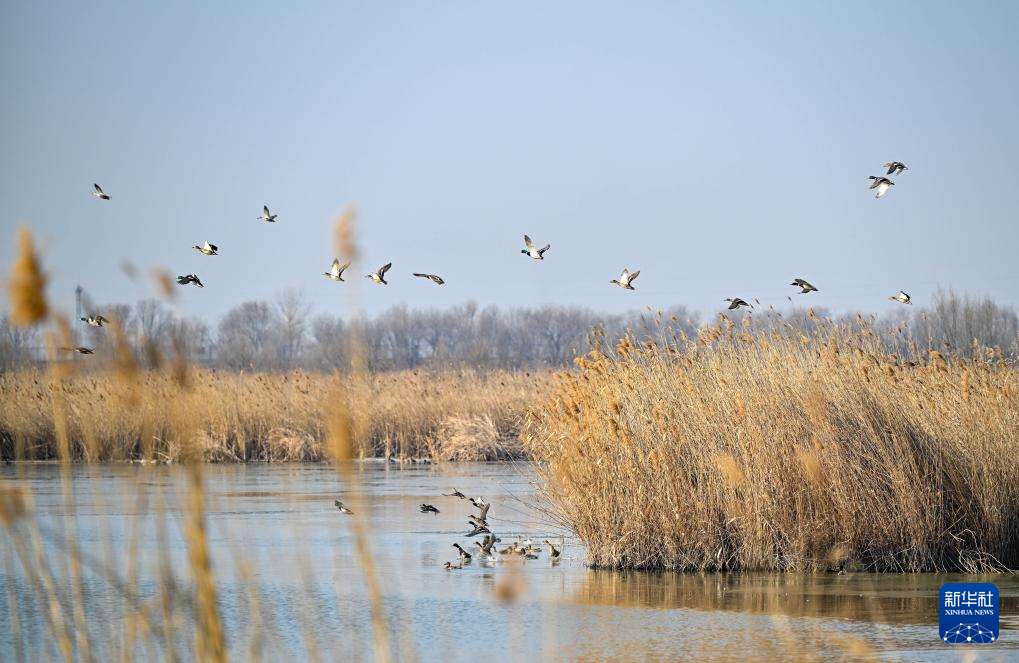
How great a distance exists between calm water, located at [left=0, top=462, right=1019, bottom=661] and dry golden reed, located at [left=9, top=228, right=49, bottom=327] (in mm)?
1487

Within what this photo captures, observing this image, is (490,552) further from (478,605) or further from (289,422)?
(289,422)

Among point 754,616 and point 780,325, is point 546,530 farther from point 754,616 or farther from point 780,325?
point 754,616

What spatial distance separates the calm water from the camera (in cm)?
824

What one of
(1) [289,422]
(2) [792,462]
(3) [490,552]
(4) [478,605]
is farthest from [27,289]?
(1) [289,422]

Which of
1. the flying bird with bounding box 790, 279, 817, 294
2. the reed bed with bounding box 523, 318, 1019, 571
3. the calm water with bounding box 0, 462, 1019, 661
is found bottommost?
the calm water with bounding box 0, 462, 1019, 661

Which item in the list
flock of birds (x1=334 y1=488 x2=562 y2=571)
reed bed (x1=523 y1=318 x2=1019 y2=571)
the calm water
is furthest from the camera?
flock of birds (x1=334 y1=488 x2=562 y2=571)

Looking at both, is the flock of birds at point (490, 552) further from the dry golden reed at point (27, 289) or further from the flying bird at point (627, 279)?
the dry golden reed at point (27, 289)

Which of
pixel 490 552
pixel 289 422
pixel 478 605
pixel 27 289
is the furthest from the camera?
pixel 289 422

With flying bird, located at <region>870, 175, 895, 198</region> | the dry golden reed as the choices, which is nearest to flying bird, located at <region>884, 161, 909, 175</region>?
flying bird, located at <region>870, 175, 895, 198</region>

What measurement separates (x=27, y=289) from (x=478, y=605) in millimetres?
7858

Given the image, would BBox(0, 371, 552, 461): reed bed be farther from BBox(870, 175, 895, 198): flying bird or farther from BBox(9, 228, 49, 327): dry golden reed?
BBox(9, 228, 49, 327): dry golden reed

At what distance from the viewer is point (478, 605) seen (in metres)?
10.3

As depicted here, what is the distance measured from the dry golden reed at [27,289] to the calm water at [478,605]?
149 cm

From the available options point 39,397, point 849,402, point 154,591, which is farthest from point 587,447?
point 39,397
